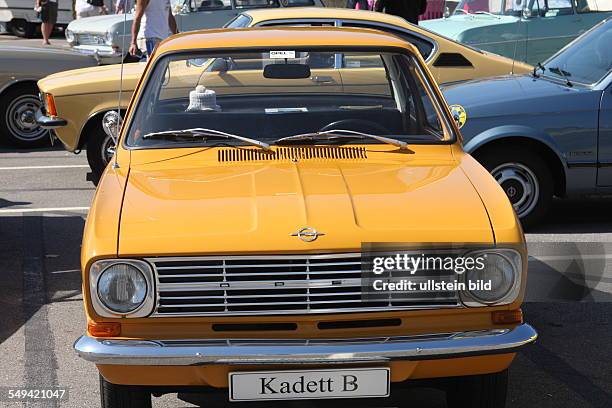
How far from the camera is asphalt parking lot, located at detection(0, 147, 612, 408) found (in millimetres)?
5074

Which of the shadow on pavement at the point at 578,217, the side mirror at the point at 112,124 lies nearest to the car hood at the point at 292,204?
the side mirror at the point at 112,124

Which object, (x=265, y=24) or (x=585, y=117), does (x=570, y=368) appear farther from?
(x=265, y=24)

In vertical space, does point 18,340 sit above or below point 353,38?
below

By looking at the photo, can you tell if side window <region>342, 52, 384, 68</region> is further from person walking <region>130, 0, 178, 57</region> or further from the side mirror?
person walking <region>130, 0, 178, 57</region>

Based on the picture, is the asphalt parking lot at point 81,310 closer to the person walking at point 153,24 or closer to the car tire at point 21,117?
the car tire at point 21,117

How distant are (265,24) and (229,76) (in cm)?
436

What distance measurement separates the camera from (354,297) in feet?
13.0

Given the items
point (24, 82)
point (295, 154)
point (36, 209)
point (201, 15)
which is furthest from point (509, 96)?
point (201, 15)

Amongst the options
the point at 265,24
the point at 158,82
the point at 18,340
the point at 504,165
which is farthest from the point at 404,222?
the point at 265,24

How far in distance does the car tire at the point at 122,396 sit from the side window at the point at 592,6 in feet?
37.5

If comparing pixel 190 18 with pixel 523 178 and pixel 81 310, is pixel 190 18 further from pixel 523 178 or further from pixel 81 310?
pixel 81 310

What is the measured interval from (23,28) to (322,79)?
22.3m

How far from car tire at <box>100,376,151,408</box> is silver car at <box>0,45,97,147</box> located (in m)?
8.07

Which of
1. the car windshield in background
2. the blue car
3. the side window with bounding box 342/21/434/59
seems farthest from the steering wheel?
the side window with bounding box 342/21/434/59
